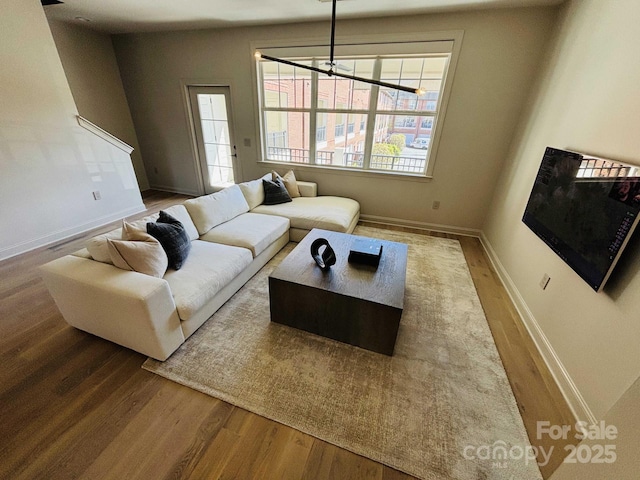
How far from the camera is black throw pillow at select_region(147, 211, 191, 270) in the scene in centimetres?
191

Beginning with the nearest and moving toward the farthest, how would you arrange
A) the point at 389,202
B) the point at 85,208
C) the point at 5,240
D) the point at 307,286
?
the point at 307,286 < the point at 5,240 < the point at 85,208 < the point at 389,202

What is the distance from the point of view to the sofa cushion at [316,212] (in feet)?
10.0

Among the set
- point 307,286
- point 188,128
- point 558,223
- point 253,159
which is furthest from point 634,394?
point 188,128

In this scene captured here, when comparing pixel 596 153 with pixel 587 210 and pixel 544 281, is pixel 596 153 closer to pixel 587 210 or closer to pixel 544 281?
pixel 587 210

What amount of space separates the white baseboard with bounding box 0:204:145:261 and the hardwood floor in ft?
4.89

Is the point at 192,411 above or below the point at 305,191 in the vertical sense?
below

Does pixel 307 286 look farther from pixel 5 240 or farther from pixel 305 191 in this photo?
pixel 5 240

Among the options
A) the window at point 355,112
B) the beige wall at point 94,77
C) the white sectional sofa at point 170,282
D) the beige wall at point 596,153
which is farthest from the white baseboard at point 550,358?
the beige wall at point 94,77

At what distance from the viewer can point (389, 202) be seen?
155 inches

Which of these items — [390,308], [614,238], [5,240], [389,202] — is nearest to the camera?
[614,238]

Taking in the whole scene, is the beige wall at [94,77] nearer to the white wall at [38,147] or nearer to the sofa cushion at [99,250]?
the white wall at [38,147]

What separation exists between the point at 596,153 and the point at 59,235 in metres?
5.51

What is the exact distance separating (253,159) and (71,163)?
7.90ft

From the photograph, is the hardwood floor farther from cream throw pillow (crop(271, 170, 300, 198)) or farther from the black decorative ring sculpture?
cream throw pillow (crop(271, 170, 300, 198))
